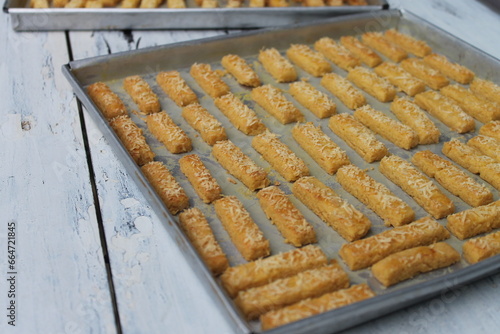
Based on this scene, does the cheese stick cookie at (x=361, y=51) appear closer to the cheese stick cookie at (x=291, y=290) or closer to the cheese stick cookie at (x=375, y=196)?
the cheese stick cookie at (x=375, y=196)

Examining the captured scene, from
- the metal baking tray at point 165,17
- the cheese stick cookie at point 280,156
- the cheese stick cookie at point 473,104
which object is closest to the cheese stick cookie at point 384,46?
the metal baking tray at point 165,17

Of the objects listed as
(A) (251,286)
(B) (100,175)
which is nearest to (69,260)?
(B) (100,175)

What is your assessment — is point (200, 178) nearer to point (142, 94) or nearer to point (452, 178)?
point (142, 94)

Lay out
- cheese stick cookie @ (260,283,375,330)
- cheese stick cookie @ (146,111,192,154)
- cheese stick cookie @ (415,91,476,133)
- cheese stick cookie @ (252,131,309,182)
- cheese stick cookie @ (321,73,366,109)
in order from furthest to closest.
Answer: cheese stick cookie @ (321,73,366,109) < cheese stick cookie @ (415,91,476,133) < cheese stick cookie @ (146,111,192,154) < cheese stick cookie @ (252,131,309,182) < cheese stick cookie @ (260,283,375,330)

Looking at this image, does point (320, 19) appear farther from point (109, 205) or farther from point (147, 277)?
point (147, 277)

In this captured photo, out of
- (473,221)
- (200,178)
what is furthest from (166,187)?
(473,221)

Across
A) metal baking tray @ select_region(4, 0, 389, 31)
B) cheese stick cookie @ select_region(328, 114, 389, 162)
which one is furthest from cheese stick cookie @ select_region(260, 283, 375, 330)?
metal baking tray @ select_region(4, 0, 389, 31)

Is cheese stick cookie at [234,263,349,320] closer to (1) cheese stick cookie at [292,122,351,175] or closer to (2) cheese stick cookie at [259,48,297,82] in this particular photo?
(1) cheese stick cookie at [292,122,351,175]
